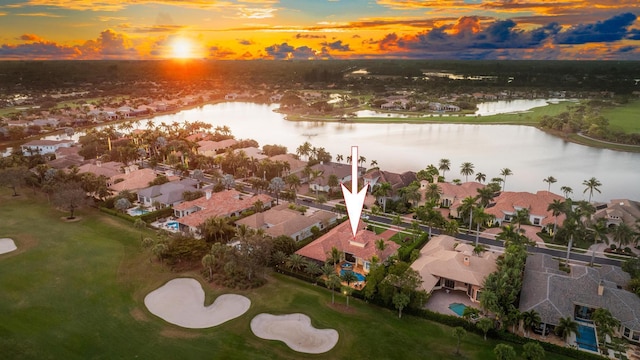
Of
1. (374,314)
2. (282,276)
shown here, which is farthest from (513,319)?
(282,276)

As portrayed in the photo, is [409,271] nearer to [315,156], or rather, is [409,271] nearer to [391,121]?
[315,156]

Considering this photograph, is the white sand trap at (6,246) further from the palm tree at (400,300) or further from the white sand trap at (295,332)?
the palm tree at (400,300)

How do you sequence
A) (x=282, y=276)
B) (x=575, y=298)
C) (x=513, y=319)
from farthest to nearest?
(x=282, y=276)
(x=575, y=298)
(x=513, y=319)

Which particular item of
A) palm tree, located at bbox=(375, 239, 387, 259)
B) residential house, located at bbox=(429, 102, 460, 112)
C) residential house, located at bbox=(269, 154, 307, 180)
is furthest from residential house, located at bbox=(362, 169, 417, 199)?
residential house, located at bbox=(429, 102, 460, 112)

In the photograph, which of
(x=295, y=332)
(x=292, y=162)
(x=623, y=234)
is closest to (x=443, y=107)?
(x=292, y=162)

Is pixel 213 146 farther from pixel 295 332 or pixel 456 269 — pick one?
pixel 456 269

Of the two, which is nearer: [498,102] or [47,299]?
[47,299]

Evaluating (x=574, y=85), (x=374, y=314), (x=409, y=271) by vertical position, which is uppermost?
(x=574, y=85)
